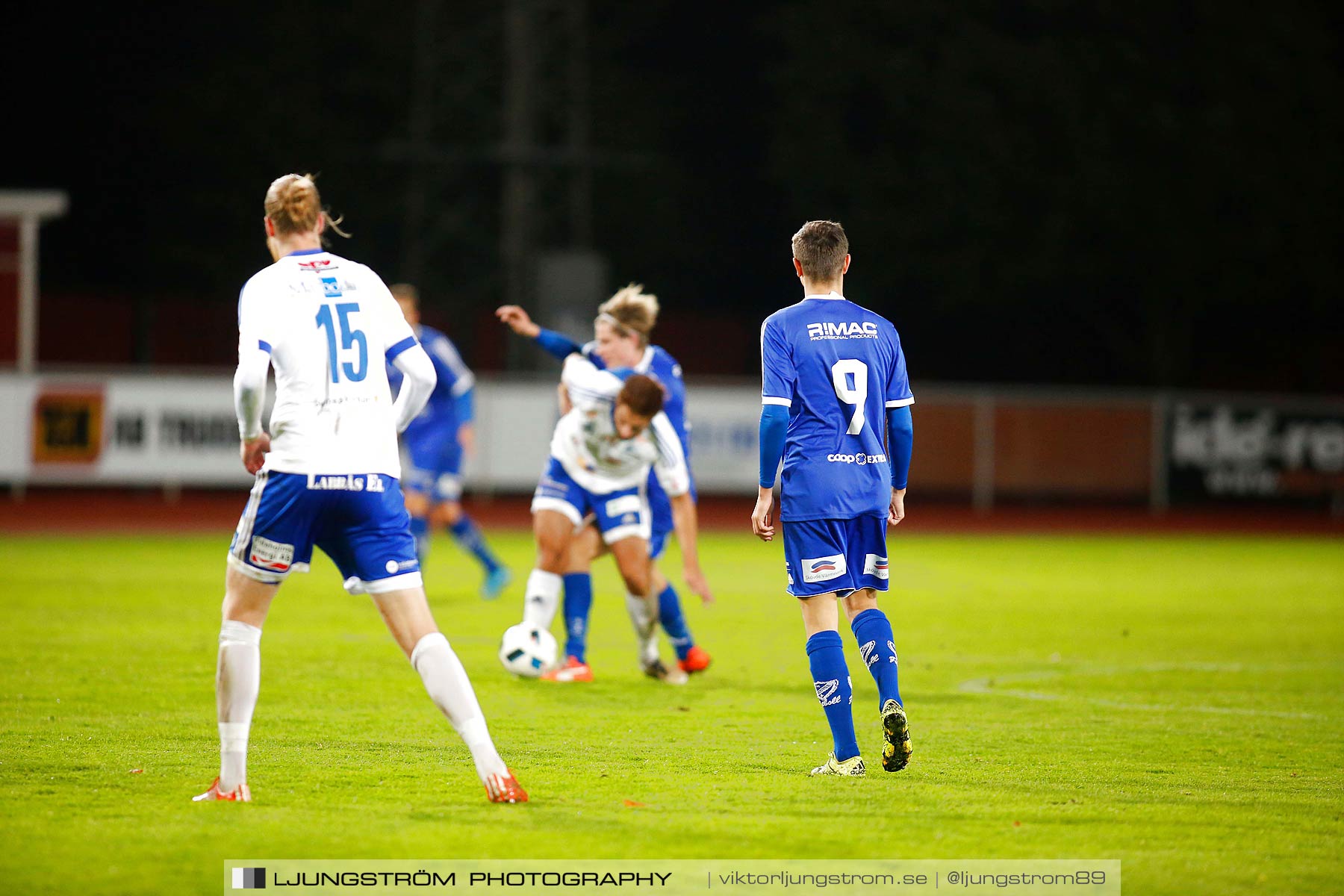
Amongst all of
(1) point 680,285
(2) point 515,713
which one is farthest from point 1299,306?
(2) point 515,713

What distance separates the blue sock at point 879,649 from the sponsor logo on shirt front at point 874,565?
157 millimetres

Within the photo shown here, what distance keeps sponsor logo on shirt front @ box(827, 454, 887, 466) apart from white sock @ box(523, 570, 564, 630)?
297 centimetres

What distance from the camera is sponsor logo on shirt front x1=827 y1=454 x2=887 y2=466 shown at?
6676 mm

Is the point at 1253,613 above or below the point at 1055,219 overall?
below

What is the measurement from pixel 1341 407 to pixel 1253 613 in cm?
1404

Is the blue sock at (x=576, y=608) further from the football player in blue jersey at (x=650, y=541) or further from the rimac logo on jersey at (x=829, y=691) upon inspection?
the rimac logo on jersey at (x=829, y=691)

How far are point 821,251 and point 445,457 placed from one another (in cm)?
801

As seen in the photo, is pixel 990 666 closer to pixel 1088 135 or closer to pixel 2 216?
pixel 2 216

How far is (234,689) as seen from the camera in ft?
19.0

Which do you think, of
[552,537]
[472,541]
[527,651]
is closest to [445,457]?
[472,541]

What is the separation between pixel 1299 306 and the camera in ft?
117

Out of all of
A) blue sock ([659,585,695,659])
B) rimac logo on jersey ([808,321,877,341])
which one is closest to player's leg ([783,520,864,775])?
rimac logo on jersey ([808,321,877,341])

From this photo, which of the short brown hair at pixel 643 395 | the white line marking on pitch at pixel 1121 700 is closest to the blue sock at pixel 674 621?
the short brown hair at pixel 643 395

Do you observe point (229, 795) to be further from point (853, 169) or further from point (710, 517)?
point (853, 169)
